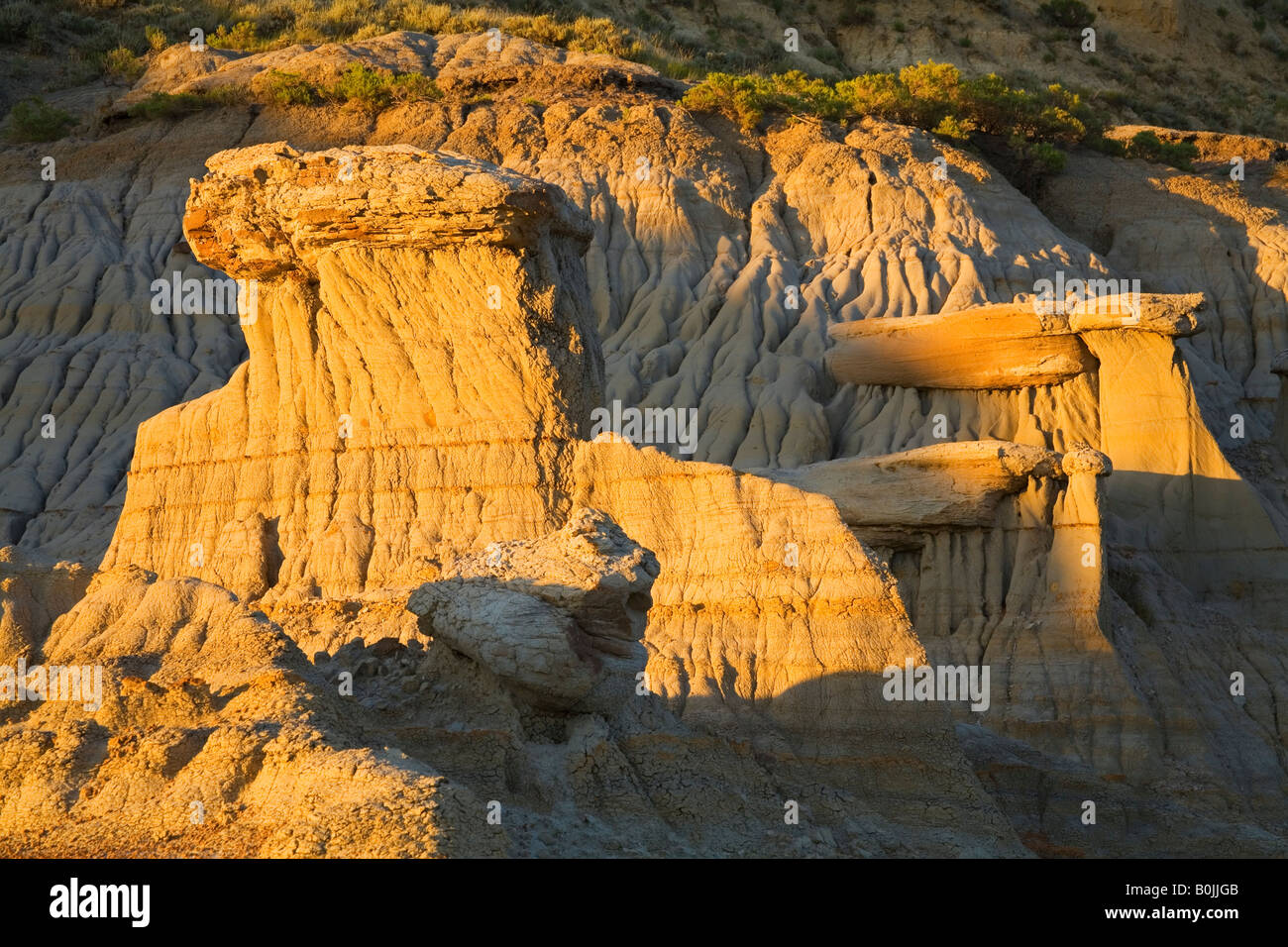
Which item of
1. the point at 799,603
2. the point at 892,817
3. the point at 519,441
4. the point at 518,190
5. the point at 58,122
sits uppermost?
the point at 58,122

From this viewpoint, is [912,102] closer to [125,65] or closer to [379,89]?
[379,89]

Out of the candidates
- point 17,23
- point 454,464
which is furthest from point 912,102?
point 454,464

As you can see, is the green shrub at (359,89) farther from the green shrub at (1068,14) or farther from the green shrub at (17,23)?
the green shrub at (1068,14)

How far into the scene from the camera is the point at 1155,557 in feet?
108

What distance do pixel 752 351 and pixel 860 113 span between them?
9.65m

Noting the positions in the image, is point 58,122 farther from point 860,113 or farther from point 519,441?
point 519,441

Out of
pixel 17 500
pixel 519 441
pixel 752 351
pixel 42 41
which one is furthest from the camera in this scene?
pixel 42 41

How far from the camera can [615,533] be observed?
53.9 ft

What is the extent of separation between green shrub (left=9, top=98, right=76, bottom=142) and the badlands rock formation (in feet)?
19.3

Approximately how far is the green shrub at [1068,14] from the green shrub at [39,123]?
37315mm

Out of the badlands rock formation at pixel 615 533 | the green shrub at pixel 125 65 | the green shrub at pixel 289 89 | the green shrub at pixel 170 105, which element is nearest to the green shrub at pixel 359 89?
the green shrub at pixel 289 89

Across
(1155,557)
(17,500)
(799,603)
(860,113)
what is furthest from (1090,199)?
(799,603)

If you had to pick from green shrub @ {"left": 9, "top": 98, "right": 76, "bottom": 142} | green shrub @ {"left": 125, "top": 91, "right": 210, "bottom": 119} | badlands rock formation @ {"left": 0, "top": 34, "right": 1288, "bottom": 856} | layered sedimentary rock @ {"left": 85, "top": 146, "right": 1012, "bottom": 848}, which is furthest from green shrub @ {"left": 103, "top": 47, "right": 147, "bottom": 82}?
layered sedimentary rock @ {"left": 85, "top": 146, "right": 1012, "bottom": 848}

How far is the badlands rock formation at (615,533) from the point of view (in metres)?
14.6
